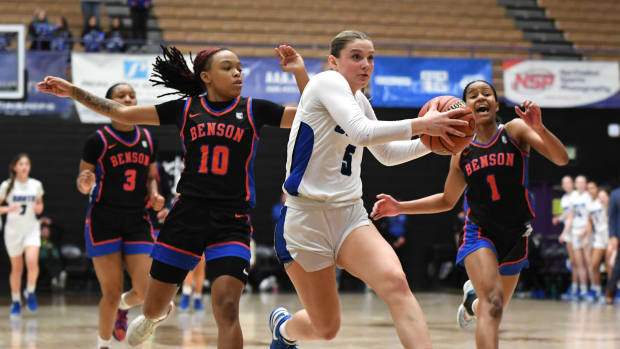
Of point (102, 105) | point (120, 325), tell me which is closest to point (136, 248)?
point (120, 325)

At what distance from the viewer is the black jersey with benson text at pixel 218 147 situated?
4598 mm

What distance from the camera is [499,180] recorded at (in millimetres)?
5387

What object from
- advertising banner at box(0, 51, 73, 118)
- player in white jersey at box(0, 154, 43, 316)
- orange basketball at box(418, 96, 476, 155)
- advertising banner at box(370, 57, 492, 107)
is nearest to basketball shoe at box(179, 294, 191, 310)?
player in white jersey at box(0, 154, 43, 316)

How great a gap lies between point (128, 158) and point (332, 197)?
257 centimetres

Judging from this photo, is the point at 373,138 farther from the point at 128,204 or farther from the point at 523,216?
the point at 128,204

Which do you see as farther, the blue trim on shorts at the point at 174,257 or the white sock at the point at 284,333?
the white sock at the point at 284,333

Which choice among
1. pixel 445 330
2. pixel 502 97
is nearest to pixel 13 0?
pixel 502 97

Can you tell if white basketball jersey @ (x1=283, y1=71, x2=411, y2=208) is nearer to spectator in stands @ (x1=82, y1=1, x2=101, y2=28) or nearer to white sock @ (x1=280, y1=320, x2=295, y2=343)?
white sock @ (x1=280, y1=320, x2=295, y2=343)

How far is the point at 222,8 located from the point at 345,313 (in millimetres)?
8777

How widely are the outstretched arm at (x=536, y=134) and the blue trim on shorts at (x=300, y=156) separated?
1.21 metres

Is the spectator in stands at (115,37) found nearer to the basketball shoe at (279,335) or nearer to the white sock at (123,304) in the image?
the white sock at (123,304)

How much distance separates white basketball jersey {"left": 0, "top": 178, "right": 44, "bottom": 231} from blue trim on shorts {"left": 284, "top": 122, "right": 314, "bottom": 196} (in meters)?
7.55

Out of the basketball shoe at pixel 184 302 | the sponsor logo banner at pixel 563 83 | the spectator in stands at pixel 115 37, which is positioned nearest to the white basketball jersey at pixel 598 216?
the sponsor logo banner at pixel 563 83

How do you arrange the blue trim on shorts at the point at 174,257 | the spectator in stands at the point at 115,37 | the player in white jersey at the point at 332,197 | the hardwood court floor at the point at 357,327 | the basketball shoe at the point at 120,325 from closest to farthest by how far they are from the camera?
the player in white jersey at the point at 332,197
the blue trim on shorts at the point at 174,257
the basketball shoe at the point at 120,325
the hardwood court floor at the point at 357,327
the spectator in stands at the point at 115,37
